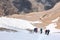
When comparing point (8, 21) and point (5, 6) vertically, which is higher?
point (5, 6)

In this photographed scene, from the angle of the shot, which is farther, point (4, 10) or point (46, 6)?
point (46, 6)

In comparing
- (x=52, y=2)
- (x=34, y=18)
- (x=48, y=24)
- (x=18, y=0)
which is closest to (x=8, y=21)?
(x=48, y=24)

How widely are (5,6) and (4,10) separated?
1127mm

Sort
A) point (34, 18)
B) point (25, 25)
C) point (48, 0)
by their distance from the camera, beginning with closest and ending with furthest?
point (25, 25) < point (34, 18) < point (48, 0)

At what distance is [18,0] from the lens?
62719 millimetres

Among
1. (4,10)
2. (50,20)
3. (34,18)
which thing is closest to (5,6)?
(4,10)

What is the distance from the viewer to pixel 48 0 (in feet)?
219

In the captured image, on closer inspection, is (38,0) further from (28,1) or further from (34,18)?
(34,18)

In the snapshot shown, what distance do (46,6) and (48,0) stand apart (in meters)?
2.24

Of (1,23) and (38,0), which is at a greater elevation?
(38,0)

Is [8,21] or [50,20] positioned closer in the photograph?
[8,21]

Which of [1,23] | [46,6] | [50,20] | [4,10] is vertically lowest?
[1,23]

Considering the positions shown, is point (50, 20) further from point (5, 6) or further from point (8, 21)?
point (5, 6)

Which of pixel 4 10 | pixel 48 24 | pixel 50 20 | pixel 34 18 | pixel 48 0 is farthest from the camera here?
pixel 48 0
